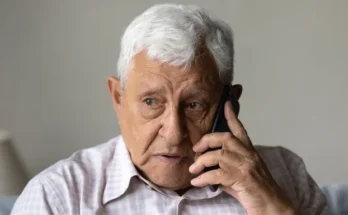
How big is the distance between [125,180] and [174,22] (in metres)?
0.40

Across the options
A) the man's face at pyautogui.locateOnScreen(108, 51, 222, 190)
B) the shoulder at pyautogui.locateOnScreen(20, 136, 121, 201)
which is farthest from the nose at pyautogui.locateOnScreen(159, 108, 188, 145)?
the shoulder at pyautogui.locateOnScreen(20, 136, 121, 201)

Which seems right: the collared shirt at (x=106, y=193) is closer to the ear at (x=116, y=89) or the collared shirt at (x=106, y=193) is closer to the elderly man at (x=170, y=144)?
the elderly man at (x=170, y=144)

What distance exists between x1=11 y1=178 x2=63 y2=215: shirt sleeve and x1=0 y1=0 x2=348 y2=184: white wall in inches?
27.4

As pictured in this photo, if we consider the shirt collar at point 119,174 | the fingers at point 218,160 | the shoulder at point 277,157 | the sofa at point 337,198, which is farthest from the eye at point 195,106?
the sofa at point 337,198

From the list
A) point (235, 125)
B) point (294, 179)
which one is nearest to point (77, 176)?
point (235, 125)

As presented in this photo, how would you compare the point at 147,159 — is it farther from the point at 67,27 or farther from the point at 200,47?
the point at 67,27

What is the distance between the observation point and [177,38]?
1.19 metres

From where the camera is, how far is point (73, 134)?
6.49 ft

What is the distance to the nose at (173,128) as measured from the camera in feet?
3.96

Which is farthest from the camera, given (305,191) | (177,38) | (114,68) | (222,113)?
(114,68)

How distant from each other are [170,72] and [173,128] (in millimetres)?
127

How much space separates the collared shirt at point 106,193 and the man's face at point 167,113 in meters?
0.04

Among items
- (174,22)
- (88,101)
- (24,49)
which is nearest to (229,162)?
(174,22)

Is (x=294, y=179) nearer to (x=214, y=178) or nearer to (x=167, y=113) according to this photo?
(x=214, y=178)
